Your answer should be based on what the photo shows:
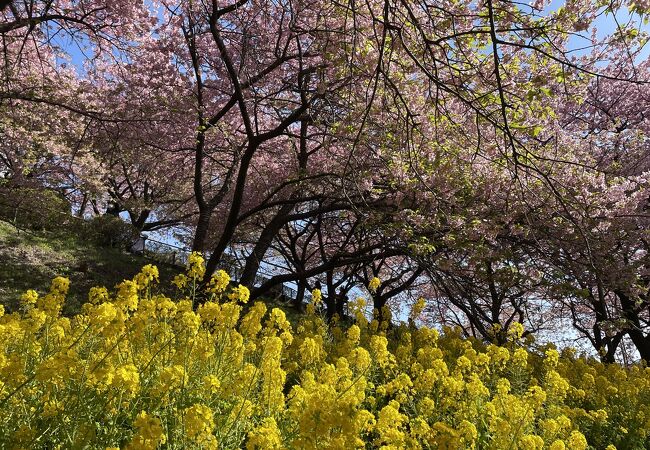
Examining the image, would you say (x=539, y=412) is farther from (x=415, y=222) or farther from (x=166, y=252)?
(x=166, y=252)

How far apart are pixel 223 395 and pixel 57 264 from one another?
11.7 meters

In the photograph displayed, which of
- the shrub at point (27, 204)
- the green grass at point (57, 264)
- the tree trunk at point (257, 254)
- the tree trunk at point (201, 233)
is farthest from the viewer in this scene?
the shrub at point (27, 204)

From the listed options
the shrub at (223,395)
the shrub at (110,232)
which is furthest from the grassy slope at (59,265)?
the shrub at (223,395)

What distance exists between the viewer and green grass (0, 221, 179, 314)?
11.0 meters

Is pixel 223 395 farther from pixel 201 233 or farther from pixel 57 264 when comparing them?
pixel 57 264

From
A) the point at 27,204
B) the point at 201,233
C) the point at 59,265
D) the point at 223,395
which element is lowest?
the point at 223,395

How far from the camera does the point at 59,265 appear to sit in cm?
1306

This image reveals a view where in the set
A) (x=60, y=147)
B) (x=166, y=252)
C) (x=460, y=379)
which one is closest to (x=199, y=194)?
(x=460, y=379)

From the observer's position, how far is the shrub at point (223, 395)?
250 centimetres

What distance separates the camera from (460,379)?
15.2 feet

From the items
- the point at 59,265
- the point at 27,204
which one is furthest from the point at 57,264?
the point at 27,204

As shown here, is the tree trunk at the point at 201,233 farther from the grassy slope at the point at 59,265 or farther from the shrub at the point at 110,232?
the shrub at the point at 110,232

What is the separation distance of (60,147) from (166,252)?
8.24 meters

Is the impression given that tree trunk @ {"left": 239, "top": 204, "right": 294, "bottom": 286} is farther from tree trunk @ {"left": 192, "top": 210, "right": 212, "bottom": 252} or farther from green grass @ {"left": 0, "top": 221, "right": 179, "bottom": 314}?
green grass @ {"left": 0, "top": 221, "right": 179, "bottom": 314}
